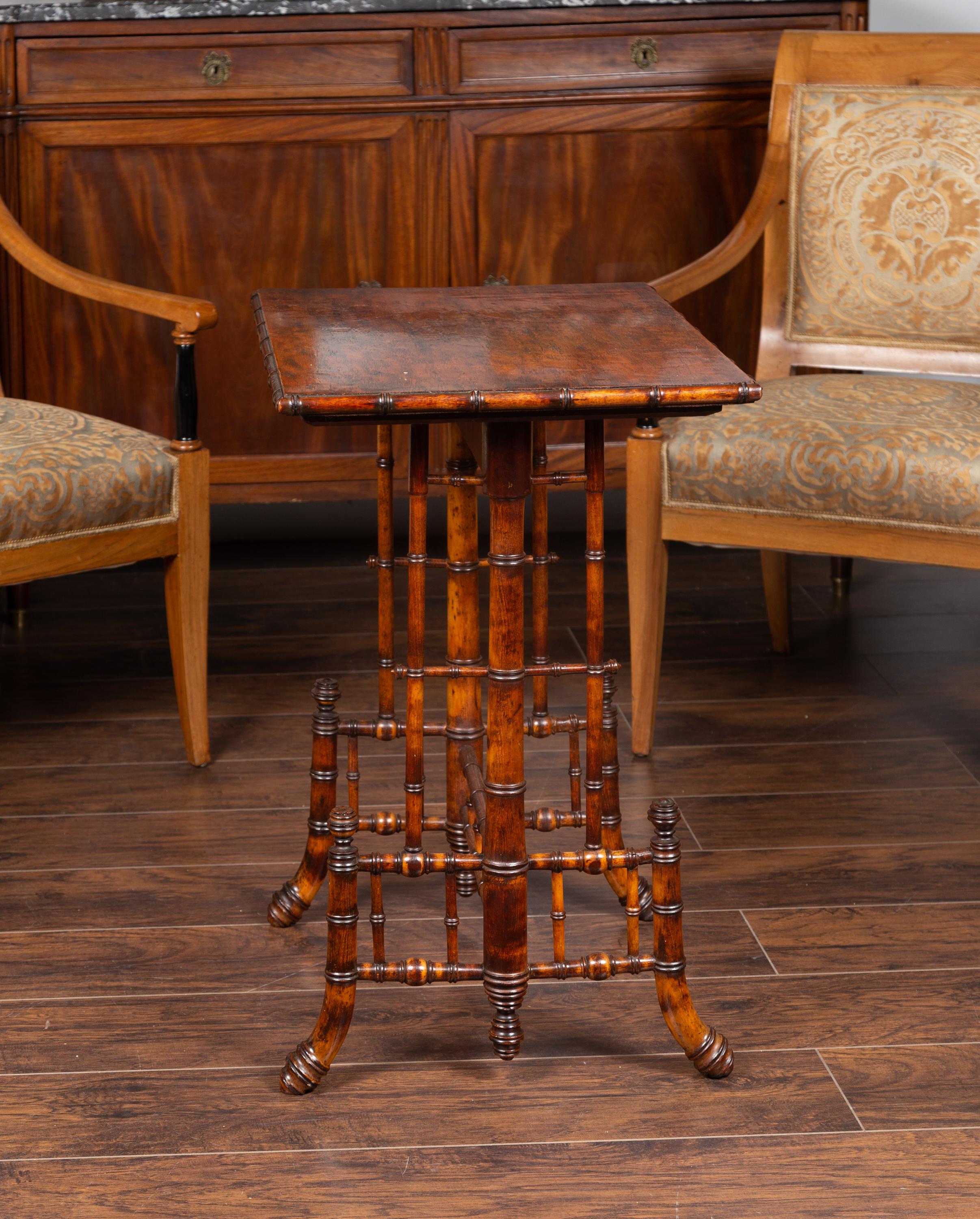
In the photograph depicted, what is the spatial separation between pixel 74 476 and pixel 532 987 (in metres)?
0.88

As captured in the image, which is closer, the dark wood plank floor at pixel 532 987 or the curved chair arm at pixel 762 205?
the dark wood plank floor at pixel 532 987

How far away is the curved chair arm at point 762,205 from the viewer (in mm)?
2244

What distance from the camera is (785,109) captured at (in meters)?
2.34

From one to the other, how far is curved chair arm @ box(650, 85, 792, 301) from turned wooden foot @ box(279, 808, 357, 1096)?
3.76 feet

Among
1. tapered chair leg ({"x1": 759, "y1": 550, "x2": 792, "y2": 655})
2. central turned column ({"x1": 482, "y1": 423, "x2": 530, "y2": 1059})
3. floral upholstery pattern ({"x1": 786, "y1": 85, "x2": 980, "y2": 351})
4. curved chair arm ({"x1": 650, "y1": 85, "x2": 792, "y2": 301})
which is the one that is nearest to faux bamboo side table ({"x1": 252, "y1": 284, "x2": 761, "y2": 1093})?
central turned column ({"x1": 482, "y1": 423, "x2": 530, "y2": 1059})

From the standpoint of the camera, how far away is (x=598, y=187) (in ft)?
8.89

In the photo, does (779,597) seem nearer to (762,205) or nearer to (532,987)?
(762,205)

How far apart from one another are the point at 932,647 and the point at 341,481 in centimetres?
111

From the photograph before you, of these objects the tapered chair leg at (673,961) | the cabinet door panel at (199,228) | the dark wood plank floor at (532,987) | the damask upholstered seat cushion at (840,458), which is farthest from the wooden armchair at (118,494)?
the tapered chair leg at (673,961)

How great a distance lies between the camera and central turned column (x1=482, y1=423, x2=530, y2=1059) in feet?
4.49

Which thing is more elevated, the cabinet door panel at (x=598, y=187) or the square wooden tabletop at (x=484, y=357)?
the cabinet door panel at (x=598, y=187)

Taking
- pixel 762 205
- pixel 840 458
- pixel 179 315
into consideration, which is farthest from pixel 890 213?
pixel 179 315

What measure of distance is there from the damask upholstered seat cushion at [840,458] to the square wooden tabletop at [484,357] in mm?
382

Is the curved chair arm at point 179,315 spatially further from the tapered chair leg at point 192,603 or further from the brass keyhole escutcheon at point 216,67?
the brass keyhole escutcheon at point 216,67
